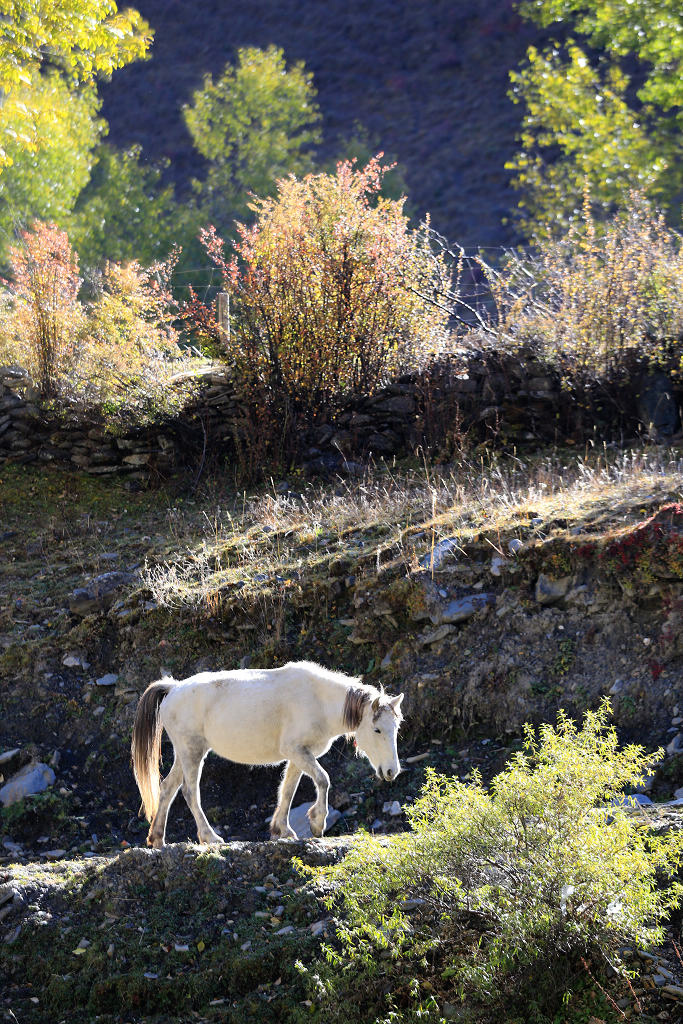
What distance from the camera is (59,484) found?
45.9 ft

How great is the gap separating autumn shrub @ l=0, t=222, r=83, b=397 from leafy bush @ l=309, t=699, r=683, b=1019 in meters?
11.5

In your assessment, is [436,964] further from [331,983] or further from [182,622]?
[182,622]

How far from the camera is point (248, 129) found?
35906 millimetres

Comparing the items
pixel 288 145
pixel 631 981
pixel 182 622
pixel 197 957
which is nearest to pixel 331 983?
pixel 197 957

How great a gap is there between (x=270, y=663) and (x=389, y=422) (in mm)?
5916

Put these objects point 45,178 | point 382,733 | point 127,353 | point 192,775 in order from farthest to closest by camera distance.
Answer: point 45,178
point 127,353
point 192,775
point 382,733

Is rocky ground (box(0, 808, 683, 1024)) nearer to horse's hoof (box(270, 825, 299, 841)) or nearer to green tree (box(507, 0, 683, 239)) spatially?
horse's hoof (box(270, 825, 299, 841))

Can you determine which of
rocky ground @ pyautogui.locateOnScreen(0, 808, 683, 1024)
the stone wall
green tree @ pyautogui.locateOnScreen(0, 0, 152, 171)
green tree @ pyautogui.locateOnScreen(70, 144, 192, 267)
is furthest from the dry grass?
green tree @ pyautogui.locateOnScreen(70, 144, 192, 267)

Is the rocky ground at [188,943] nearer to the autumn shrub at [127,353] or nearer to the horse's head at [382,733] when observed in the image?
the horse's head at [382,733]

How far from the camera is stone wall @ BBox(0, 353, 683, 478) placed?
521 inches

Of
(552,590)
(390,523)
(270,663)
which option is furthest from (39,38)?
(552,590)

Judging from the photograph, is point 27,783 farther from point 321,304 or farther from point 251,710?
point 321,304

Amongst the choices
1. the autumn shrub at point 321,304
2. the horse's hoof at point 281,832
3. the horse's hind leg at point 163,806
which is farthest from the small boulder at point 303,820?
the autumn shrub at point 321,304

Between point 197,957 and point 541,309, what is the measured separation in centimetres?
1215
